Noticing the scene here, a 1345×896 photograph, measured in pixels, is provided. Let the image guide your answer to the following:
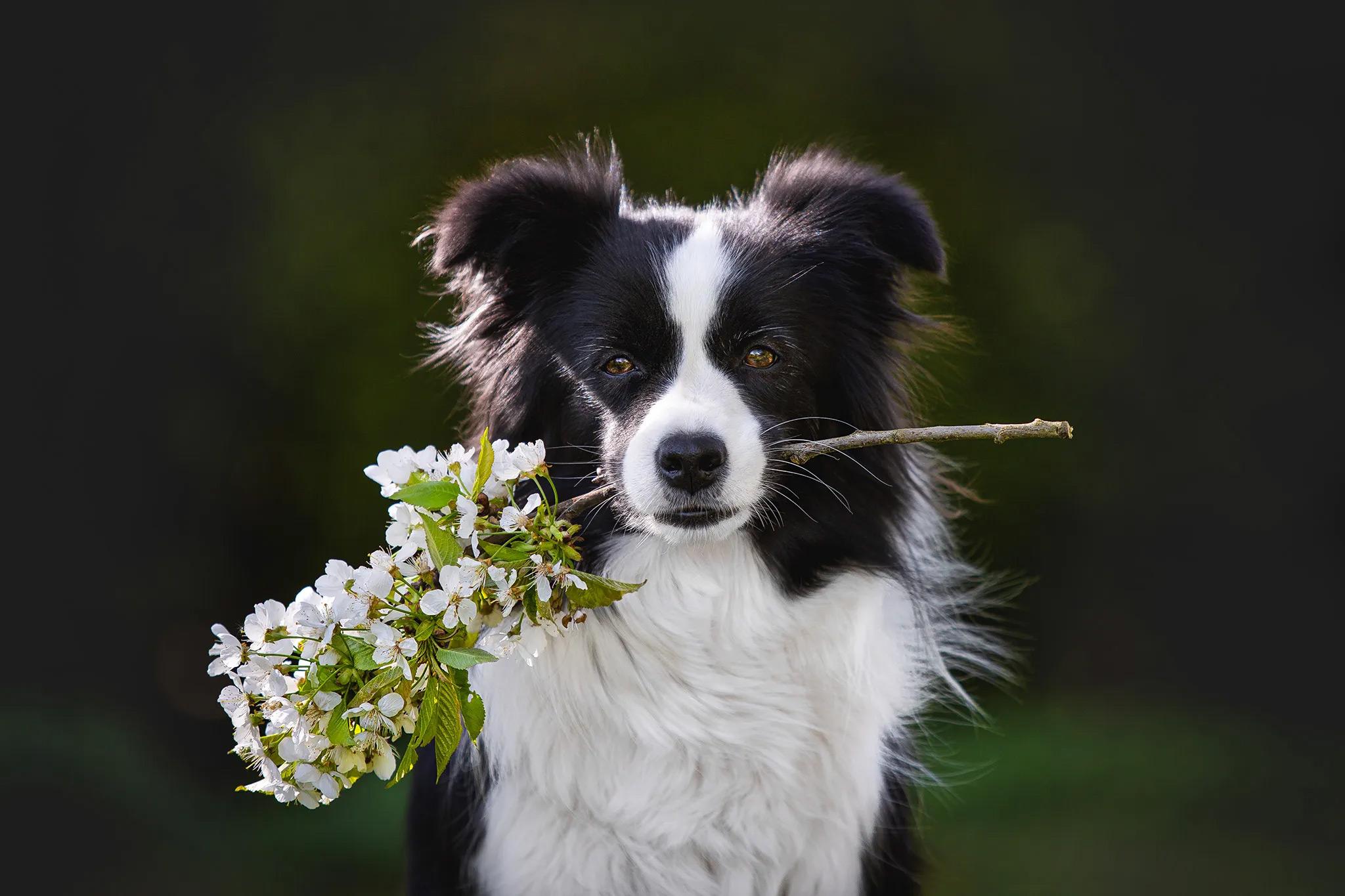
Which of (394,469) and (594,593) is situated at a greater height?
(394,469)

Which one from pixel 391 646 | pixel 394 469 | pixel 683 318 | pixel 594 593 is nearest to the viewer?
pixel 391 646

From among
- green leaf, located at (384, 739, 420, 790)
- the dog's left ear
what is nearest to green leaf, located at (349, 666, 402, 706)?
green leaf, located at (384, 739, 420, 790)

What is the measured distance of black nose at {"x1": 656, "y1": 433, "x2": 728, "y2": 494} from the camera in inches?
90.7

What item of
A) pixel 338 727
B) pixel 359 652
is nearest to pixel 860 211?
pixel 359 652

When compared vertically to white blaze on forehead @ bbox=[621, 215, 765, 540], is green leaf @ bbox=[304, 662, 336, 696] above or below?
below

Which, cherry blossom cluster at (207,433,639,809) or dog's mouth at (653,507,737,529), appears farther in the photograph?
dog's mouth at (653,507,737,529)

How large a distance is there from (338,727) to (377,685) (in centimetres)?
9

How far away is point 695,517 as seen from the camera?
2406 mm

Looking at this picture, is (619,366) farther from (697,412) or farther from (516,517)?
(516,517)

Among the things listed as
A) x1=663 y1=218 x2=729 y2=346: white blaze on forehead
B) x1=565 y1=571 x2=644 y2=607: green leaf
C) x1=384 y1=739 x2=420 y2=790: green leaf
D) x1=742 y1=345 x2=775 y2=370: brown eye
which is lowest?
x1=384 y1=739 x2=420 y2=790: green leaf

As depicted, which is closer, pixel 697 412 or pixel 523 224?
pixel 697 412

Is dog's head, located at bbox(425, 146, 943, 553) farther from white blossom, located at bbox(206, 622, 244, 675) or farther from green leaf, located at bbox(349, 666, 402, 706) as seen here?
white blossom, located at bbox(206, 622, 244, 675)

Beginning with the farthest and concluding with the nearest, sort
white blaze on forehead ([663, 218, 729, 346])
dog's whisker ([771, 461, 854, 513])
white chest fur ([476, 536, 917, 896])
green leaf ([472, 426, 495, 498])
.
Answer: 1. white chest fur ([476, 536, 917, 896])
2. dog's whisker ([771, 461, 854, 513])
3. white blaze on forehead ([663, 218, 729, 346])
4. green leaf ([472, 426, 495, 498])

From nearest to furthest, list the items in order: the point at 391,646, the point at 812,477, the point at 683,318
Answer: the point at 391,646 → the point at 683,318 → the point at 812,477
